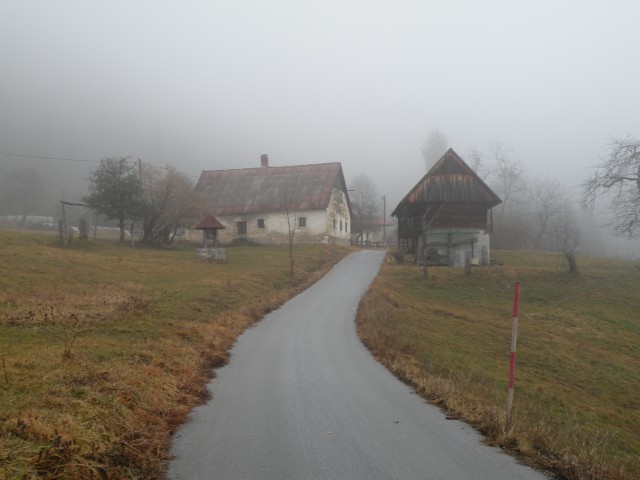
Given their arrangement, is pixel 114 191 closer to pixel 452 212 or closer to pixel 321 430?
pixel 452 212

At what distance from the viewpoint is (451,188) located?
3881 centimetres

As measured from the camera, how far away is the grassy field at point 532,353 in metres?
6.84

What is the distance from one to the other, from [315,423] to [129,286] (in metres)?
13.9

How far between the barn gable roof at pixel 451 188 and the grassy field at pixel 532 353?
7.43 metres

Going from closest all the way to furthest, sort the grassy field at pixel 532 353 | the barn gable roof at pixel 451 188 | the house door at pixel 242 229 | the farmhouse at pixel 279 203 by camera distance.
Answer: the grassy field at pixel 532 353 < the barn gable roof at pixel 451 188 < the farmhouse at pixel 279 203 < the house door at pixel 242 229

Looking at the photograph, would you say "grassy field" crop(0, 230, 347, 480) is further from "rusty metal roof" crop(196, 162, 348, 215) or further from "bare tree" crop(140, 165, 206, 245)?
"rusty metal roof" crop(196, 162, 348, 215)

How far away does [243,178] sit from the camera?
55969 millimetres

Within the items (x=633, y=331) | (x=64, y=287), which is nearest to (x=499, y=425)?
(x=64, y=287)

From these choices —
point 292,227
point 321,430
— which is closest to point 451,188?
point 292,227

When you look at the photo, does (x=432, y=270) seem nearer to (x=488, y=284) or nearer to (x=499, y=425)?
(x=488, y=284)

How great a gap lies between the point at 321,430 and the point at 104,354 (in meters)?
4.97

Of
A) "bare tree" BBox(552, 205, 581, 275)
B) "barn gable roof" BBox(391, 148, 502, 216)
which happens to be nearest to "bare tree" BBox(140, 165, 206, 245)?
"barn gable roof" BBox(391, 148, 502, 216)

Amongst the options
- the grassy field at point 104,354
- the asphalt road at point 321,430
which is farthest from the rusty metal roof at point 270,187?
the asphalt road at point 321,430

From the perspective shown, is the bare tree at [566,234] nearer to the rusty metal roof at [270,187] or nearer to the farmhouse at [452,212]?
the farmhouse at [452,212]
